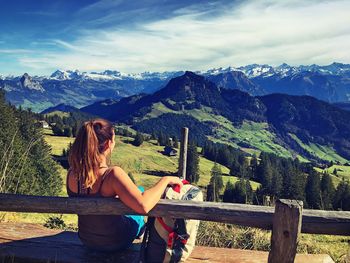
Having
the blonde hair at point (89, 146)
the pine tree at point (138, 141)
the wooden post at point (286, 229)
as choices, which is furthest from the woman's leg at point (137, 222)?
the pine tree at point (138, 141)

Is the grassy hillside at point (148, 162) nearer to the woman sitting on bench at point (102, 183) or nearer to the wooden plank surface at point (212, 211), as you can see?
the woman sitting on bench at point (102, 183)

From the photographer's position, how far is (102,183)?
5359mm

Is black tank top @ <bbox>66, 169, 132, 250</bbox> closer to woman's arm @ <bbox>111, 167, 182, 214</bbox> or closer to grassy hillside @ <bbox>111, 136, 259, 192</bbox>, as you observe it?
woman's arm @ <bbox>111, 167, 182, 214</bbox>

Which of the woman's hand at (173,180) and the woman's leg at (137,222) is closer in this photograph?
the woman's hand at (173,180)

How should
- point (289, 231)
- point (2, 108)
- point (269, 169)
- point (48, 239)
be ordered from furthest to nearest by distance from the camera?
point (269, 169) → point (2, 108) → point (48, 239) → point (289, 231)

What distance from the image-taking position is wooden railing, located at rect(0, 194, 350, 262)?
4824 mm

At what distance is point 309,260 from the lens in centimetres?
611

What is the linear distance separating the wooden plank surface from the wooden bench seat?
86 cm

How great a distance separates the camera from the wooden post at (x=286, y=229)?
188 inches

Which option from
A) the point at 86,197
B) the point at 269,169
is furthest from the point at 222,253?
the point at 269,169

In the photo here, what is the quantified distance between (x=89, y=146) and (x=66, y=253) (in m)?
2.13

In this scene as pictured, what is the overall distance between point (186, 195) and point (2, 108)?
56.5m

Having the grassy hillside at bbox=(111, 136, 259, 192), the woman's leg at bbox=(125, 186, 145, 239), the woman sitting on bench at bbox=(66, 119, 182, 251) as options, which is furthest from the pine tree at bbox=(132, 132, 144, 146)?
the woman sitting on bench at bbox=(66, 119, 182, 251)

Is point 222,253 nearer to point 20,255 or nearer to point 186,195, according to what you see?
point 186,195
